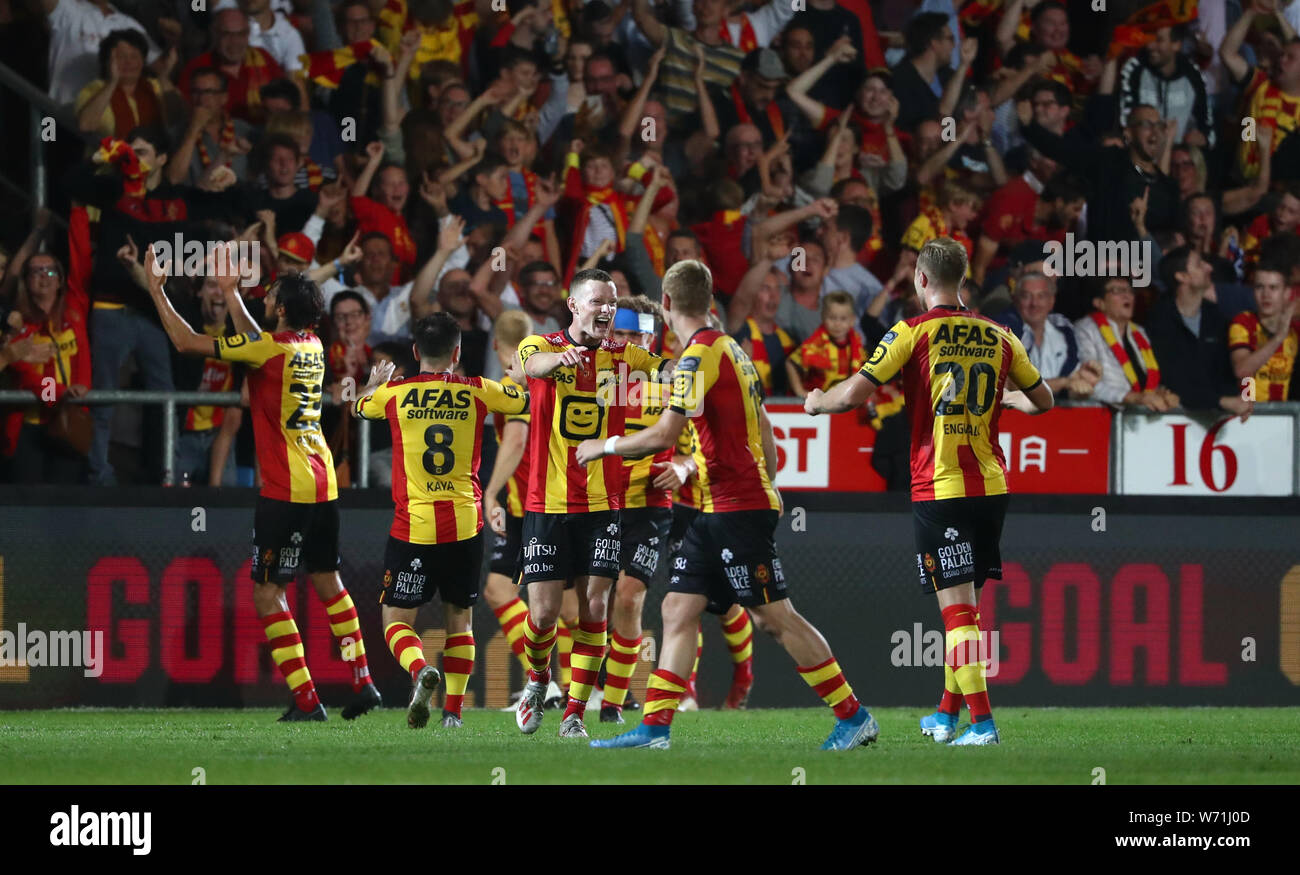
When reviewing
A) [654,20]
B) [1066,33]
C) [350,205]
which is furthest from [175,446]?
[1066,33]

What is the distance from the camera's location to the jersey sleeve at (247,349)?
9781 mm

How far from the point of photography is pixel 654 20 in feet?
46.8

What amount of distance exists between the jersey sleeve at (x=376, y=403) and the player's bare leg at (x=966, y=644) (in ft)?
9.89

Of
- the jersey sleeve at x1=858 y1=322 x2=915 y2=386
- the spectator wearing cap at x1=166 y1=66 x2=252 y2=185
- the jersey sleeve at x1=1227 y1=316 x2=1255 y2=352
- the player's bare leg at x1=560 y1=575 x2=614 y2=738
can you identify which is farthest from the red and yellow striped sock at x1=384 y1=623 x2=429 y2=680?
the jersey sleeve at x1=1227 y1=316 x2=1255 y2=352

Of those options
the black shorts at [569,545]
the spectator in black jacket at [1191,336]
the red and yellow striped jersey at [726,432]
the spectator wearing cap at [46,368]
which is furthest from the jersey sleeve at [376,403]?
the spectator in black jacket at [1191,336]

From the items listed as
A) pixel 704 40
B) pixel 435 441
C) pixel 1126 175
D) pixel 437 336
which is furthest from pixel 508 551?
pixel 1126 175

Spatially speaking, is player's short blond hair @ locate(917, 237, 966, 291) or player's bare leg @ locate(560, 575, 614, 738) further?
player's bare leg @ locate(560, 575, 614, 738)

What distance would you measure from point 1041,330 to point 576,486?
476 cm

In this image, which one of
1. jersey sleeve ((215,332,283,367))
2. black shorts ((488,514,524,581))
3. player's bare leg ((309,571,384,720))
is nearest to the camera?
jersey sleeve ((215,332,283,367))

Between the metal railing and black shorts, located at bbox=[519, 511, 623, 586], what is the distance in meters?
2.61

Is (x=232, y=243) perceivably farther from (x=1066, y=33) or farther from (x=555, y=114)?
(x=1066, y=33)

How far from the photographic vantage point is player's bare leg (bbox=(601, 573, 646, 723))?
9.63 meters

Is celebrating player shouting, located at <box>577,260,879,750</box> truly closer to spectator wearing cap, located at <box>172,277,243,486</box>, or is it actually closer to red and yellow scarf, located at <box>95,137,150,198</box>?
spectator wearing cap, located at <box>172,277,243,486</box>
